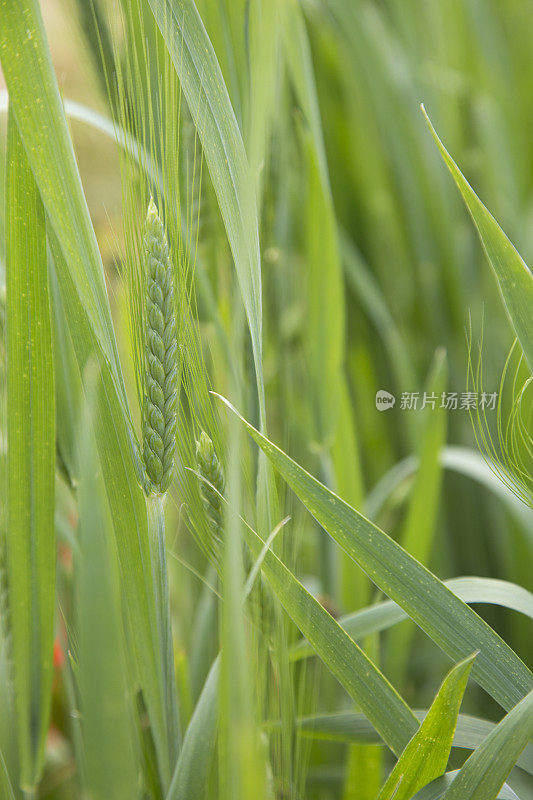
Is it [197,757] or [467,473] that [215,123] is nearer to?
[197,757]

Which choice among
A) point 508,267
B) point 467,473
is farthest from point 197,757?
point 467,473

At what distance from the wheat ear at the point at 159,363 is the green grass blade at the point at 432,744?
122 millimetres

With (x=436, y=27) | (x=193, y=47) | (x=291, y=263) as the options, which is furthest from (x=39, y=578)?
(x=436, y=27)

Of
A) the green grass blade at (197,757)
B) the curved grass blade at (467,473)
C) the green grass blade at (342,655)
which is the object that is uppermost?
the curved grass blade at (467,473)

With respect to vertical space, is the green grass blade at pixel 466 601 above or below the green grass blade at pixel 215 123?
below

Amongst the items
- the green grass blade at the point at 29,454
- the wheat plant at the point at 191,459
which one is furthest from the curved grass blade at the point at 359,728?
the green grass blade at the point at 29,454

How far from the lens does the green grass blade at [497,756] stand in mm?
215

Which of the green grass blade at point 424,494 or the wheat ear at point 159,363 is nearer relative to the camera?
the wheat ear at point 159,363

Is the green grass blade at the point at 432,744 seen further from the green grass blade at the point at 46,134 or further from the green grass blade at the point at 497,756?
the green grass blade at the point at 46,134

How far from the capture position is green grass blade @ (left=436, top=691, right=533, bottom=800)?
0.71 ft

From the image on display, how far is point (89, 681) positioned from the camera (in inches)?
8.3

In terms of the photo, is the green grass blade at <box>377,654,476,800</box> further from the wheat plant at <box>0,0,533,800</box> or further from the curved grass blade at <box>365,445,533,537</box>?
the curved grass blade at <box>365,445,533,537</box>

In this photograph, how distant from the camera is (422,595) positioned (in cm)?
24

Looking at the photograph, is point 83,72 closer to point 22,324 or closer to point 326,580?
point 22,324
